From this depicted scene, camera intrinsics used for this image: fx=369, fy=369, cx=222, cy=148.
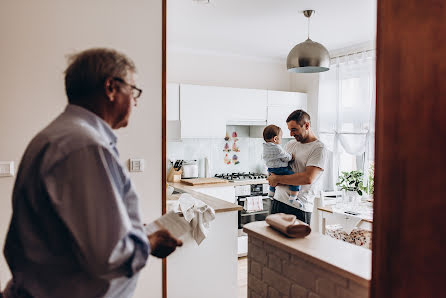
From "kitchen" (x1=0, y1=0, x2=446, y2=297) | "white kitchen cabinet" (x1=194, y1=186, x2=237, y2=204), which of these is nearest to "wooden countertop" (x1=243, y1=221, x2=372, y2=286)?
"kitchen" (x1=0, y1=0, x2=446, y2=297)

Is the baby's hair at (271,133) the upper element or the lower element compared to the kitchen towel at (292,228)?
upper

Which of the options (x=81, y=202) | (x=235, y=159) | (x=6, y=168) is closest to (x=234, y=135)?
(x=235, y=159)

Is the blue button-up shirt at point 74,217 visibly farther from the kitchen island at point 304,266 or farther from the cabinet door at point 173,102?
the cabinet door at point 173,102

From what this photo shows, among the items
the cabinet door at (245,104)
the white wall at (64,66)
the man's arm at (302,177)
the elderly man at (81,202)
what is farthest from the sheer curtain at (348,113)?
the elderly man at (81,202)

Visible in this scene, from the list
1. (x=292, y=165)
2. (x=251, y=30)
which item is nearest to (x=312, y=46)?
(x=292, y=165)

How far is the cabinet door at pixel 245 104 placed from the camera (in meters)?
4.74

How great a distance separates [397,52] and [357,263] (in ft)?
2.22

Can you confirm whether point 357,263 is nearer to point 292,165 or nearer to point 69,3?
point 292,165

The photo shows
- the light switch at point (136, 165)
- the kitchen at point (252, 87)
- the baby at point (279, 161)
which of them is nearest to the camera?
the kitchen at point (252, 87)

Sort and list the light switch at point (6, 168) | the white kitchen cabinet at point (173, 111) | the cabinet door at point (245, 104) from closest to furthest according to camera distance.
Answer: the light switch at point (6, 168) → the white kitchen cabinet at point (173, 111) → the cabinet door at point (245, 104)

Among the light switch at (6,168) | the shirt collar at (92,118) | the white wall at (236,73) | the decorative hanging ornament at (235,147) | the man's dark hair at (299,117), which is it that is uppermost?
the white wall at (236,73)

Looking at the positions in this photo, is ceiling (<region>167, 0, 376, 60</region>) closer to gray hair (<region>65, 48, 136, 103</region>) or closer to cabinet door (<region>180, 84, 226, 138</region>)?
cabinet door (<region>180, 84, 226, 138</region>)

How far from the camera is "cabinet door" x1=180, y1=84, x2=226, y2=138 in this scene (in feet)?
14.6

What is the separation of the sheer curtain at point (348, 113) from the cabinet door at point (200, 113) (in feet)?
4.87
